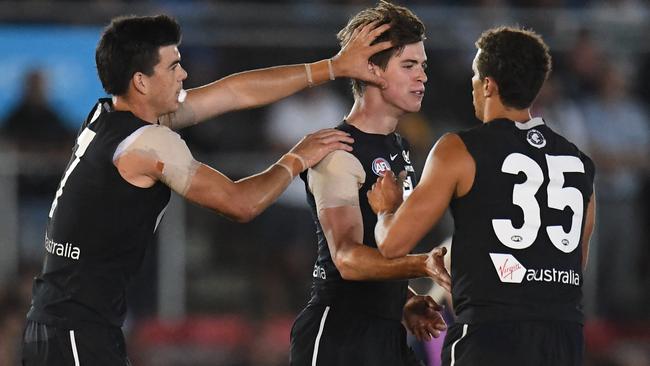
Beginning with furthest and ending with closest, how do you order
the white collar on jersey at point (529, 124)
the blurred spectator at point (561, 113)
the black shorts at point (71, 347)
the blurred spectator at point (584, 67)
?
1. the blurred spectator at point (584, 67)
2. the blurred spectator at point (561, 113)
3. the black shorts at point (71, 347)
4. the white collar on jersey at point (529, 124)

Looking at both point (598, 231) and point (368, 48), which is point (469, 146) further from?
point (598, 231)

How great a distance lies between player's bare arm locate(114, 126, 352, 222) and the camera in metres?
5.86

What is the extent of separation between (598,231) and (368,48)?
6024 mm

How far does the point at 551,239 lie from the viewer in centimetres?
559

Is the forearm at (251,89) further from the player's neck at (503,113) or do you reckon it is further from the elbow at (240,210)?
the player's neck at (503,113)

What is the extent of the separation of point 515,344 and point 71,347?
Result: 2.06 meters

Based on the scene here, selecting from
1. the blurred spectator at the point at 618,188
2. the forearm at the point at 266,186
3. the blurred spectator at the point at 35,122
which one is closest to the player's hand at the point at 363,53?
the forearm at the point at 266,186

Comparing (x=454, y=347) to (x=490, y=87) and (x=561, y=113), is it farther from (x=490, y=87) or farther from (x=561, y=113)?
(x=561, y=113)

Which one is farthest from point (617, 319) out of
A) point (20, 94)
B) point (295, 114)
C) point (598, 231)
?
point (20, 94)

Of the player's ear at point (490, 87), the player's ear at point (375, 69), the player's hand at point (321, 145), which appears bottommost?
the player's hand at point (321, 145)

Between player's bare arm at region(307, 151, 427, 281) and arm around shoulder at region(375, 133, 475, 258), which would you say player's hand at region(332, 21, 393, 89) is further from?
arm around shoulder at region(375, 133, 475, 258)

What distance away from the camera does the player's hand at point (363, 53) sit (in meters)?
6.47

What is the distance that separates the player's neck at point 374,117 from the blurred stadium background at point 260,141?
476 cm

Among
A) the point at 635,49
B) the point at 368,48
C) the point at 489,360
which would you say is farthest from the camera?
the point at 635,49
